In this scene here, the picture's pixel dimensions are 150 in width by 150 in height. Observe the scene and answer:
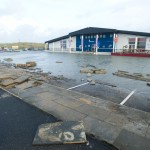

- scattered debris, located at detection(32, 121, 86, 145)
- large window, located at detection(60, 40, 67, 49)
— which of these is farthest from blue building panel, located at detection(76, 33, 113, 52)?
scattered debris, located at detection(32, 121, 86, 145)

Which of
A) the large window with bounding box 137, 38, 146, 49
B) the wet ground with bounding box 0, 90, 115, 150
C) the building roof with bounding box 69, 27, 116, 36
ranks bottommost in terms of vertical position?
the wet ground with bounding box 0, 90, 115, 150

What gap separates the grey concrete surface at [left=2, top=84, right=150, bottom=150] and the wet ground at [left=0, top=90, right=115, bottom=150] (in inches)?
12.0

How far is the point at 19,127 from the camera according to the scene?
14.1 ft

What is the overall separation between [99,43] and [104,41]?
6.34 ft

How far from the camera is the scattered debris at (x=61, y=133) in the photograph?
3643mm

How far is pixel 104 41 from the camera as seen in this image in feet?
148

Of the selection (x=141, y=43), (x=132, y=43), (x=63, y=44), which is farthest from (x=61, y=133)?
(x=63, y=44)

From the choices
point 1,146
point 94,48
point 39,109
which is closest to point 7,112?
point 39,109

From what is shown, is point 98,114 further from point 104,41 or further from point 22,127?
point 104,41

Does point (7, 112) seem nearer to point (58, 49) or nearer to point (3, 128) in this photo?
point (3, 128)

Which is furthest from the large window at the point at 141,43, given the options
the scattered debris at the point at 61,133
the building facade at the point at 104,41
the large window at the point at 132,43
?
the scattered debris at the point at 61,133

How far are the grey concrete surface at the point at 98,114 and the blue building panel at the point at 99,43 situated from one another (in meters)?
39.5

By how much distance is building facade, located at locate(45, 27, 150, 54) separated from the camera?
40.4 metres

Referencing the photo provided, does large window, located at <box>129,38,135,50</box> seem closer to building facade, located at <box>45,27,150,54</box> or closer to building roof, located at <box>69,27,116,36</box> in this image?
building facade, located at <box>45,27,150,54</box>
